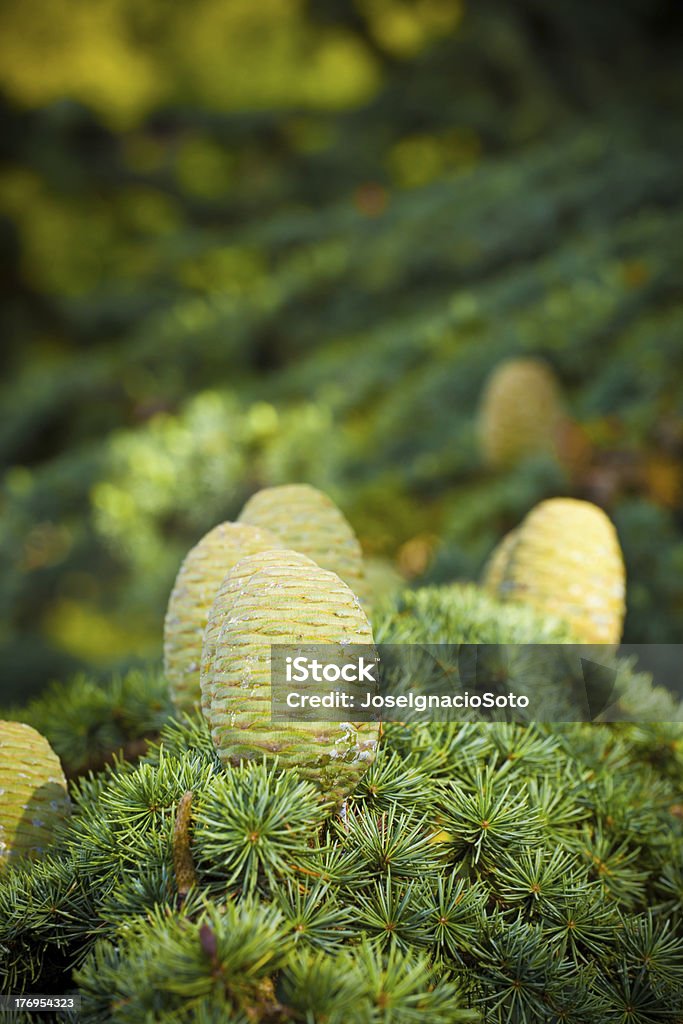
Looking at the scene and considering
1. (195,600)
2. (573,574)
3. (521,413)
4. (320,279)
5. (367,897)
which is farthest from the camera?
(320,279)

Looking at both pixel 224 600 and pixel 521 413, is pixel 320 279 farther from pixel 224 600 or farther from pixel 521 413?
pixel 224 600

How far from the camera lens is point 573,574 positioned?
0.71 meters

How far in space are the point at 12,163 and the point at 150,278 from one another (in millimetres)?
509

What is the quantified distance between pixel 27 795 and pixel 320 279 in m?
1.60

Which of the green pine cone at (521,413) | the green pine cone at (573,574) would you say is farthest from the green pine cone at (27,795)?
the green pine cone at (521,413)

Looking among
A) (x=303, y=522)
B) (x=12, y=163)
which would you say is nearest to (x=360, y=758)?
(x=303, y=522)

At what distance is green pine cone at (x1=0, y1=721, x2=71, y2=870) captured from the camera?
0.49 metres

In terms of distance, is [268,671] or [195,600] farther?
[195,600]

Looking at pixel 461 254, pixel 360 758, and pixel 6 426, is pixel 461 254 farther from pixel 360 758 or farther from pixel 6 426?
pixel 360 758

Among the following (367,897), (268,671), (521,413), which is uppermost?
(521,413)

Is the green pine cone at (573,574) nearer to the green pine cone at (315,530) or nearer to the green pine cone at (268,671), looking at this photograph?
the green pine cone at (315,530)

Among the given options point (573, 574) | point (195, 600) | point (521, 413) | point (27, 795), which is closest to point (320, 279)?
point (521, 413)

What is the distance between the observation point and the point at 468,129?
A: 97.3 inches

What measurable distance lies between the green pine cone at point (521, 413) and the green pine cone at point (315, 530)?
0.68 meters
